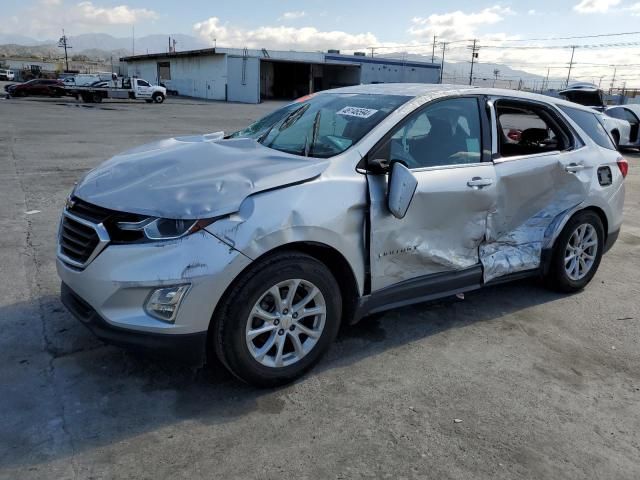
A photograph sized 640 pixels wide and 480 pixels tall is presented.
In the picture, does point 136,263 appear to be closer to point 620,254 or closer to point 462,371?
point 462,371

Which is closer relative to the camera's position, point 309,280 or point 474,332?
point 309,280

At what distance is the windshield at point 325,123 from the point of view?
3582mm

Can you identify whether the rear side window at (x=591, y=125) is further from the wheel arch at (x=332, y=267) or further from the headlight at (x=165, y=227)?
the headlight at (x=165, y=227)

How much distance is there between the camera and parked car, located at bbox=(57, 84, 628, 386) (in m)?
2.83

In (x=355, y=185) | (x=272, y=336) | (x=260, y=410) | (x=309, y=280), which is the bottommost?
(x=260, y=410)

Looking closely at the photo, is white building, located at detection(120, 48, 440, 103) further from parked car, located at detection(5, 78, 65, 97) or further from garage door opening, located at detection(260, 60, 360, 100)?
A: parked car, located at detection(5, 78, 65, 97)

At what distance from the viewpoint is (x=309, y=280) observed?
10.3 ft

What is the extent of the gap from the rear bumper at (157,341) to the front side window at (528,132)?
9.08 ft

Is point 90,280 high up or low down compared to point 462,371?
up

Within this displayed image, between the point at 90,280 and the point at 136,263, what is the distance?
343 millimetres

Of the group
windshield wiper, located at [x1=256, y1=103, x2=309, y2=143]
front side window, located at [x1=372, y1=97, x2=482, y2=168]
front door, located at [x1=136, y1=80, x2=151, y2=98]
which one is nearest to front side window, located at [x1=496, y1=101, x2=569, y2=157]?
front side window, located at [x1=372, y1=97, x2=482, y2=168]

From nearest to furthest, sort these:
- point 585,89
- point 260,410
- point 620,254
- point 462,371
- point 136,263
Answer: point 136,263 < point 260,410 < point 462,371 < point 620,254 < point 585,89

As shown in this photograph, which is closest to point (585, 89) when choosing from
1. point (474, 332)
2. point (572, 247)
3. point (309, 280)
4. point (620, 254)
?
point (620, 254)

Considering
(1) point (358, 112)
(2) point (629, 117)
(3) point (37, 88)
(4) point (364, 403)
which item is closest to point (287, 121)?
(1) point (358, 112)
